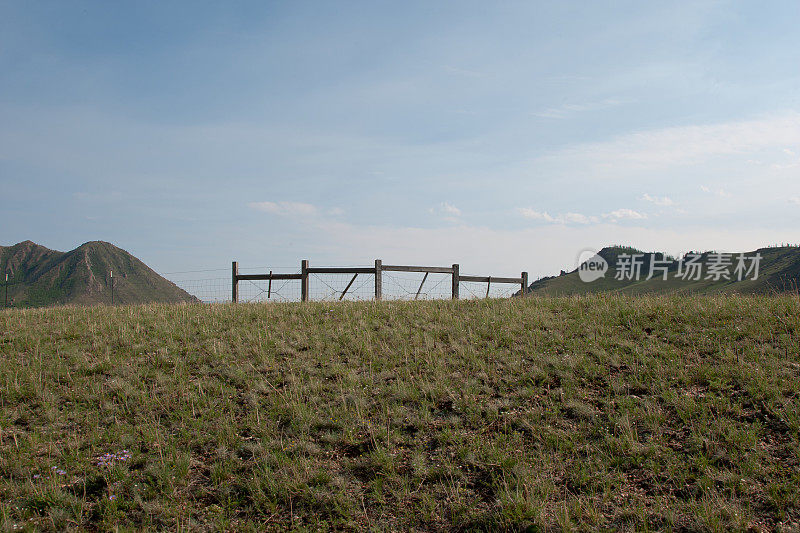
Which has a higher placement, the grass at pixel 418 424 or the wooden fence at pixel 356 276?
the wooden fence at pixel 356 276

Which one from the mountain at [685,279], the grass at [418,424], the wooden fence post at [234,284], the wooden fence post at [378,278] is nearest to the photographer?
the grass at [418,424]

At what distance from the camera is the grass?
5.23m

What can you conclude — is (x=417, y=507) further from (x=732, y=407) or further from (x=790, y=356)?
(x=790, y=356)

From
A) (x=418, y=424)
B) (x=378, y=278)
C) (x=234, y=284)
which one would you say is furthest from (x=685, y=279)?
(x=418, y=424)

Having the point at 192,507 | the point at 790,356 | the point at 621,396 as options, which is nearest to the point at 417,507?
the point at 192,507

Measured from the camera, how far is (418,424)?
6.70 meters

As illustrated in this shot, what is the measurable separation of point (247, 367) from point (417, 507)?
15.6 feet

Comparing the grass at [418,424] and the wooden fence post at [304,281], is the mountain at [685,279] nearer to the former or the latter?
the wooden fence post at [304,281]

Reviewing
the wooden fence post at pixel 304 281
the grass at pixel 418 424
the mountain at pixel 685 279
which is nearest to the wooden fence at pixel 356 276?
the wooden fence post at pixel 304 281

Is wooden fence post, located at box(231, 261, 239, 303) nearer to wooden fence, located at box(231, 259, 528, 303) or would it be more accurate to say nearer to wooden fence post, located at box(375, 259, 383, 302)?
wooden fence, located at box(231, 259, 528, 303)

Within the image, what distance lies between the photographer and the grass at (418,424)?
206 inches

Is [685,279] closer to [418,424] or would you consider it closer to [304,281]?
[304,281]

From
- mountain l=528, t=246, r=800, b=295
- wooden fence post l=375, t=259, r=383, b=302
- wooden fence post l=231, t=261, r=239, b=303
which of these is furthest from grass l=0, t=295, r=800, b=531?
mountain l=528, t=246, r=800, b=295

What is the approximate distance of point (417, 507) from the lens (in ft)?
17.1
